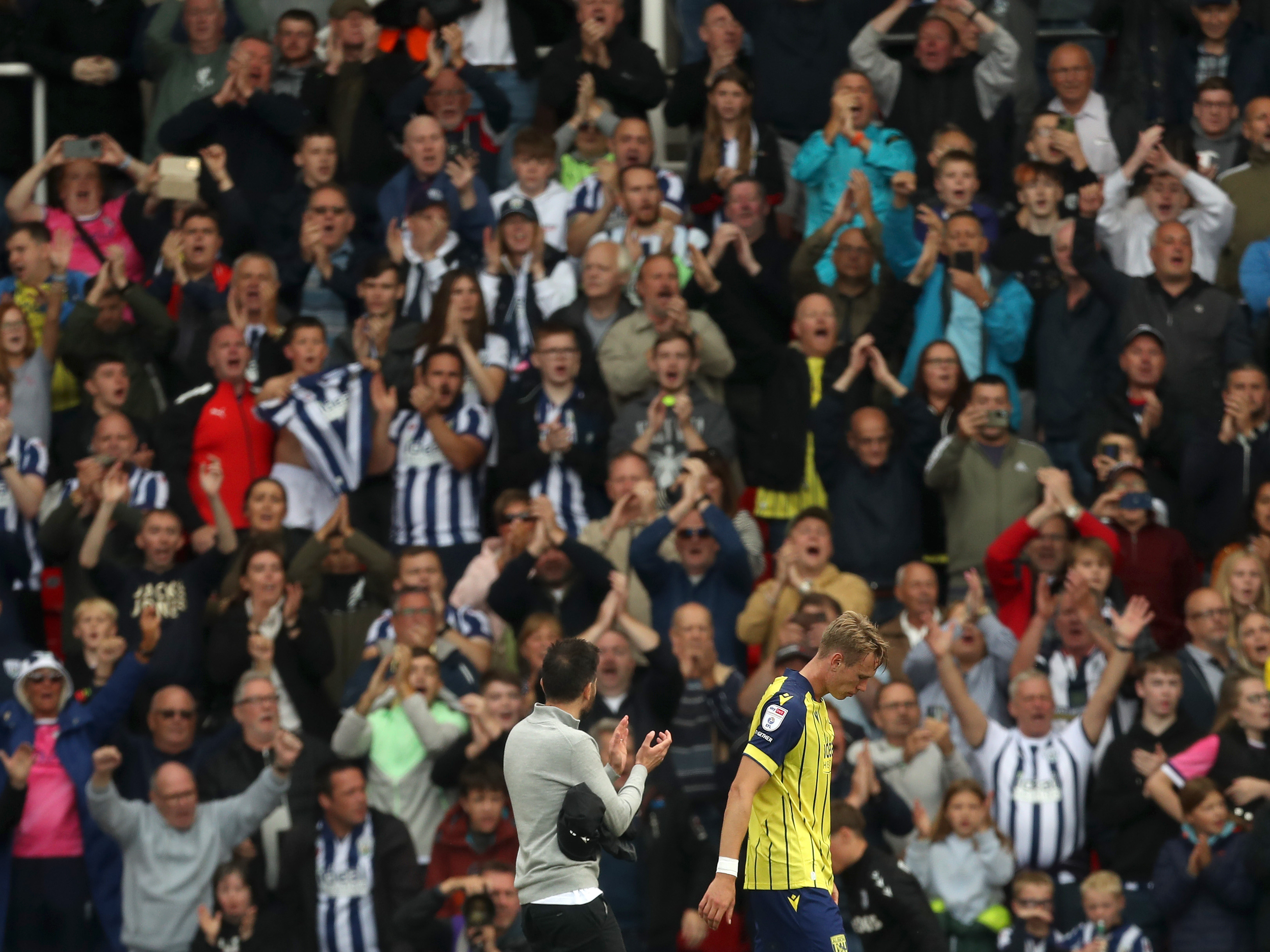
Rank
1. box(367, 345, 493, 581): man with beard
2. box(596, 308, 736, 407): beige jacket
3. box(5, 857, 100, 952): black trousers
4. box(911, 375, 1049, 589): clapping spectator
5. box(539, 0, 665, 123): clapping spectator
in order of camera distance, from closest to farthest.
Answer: box(5, 857, 100, 952): black trousers → box(911, 375, 1049, 589): clapping spectator → box(367, 345, 493, 581): man with beard → box(596, 308, 736, 407): beige jacket → box(539, 0, 665, 123): clapping spectator

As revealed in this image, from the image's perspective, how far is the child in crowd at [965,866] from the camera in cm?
1116

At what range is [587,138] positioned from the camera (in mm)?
14656

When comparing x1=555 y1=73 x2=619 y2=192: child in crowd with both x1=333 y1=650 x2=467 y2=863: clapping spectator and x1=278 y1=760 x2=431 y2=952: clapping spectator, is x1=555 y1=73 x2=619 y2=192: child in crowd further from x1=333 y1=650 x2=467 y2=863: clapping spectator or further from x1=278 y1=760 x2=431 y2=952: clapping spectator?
x1=278 y1=760 x2=431 y2=952: clapping spectator

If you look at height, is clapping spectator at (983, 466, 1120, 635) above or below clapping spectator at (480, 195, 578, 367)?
below

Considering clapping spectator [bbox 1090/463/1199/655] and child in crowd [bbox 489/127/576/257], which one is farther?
child in crowd [bbox 489/127/576/257]

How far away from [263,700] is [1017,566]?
14.4 ft

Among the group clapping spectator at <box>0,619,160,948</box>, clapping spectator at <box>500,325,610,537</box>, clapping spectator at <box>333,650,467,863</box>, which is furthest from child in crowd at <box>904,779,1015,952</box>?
clapping spectator at <box>0,619,160,948</box>

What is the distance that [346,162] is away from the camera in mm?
Answer: 15180

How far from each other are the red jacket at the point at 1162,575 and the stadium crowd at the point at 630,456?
2 cm

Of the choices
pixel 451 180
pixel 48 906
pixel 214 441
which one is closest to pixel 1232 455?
pixel 451 180

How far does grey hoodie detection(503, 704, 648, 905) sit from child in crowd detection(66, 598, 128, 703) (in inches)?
203

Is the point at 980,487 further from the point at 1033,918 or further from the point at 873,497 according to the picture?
the point at 1033,918

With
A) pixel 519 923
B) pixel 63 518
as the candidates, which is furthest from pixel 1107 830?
pixel 63 518

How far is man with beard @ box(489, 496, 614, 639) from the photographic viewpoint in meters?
12.2
